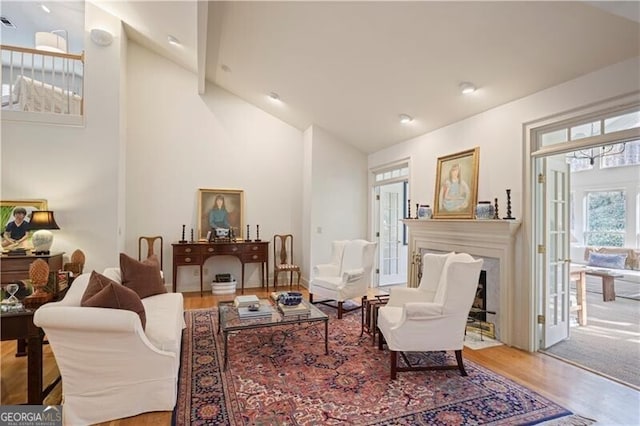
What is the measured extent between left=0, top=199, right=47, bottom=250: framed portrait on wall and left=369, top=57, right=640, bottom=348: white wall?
17.4 feet

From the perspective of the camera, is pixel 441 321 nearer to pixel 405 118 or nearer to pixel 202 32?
pixel 405 118

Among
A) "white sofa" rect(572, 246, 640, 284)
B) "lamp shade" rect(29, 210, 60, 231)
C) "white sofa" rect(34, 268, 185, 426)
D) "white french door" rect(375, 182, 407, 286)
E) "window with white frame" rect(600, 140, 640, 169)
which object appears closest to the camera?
"white sofa" rect(34, 268, 185, 426)

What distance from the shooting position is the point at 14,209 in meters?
4.06

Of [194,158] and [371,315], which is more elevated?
[194,158]

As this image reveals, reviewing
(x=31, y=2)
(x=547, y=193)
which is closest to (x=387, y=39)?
(x=547, y=193)

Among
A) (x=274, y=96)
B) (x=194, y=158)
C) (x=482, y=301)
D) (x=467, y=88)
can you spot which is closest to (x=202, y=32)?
(x=274, y=96)

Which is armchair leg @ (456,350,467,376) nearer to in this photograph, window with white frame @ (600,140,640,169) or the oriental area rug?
the oriental area rug

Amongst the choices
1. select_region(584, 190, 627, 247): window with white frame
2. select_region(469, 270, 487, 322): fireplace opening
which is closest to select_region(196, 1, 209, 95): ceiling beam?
select_region(469, 270, 487, 322): fireplace opening

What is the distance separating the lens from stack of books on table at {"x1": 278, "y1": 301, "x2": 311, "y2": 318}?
3064 mm

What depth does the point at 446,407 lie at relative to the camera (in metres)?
2.21

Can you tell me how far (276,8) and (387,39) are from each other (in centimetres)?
118

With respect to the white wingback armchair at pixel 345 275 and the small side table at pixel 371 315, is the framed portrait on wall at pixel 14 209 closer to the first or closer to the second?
the white wingback armchair at pixel 345 275

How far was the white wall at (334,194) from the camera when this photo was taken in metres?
5.89

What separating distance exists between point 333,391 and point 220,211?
4.04 metres
